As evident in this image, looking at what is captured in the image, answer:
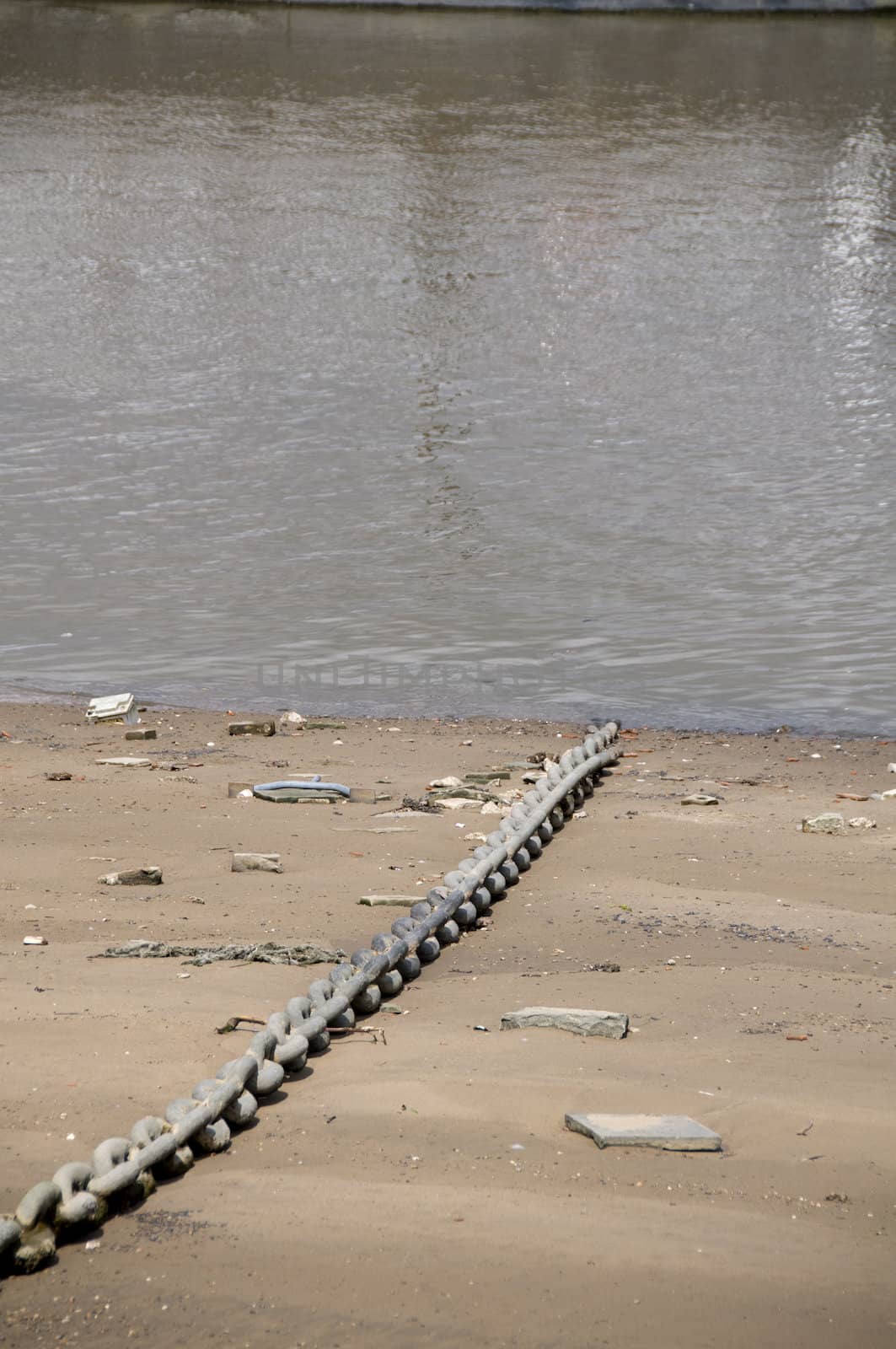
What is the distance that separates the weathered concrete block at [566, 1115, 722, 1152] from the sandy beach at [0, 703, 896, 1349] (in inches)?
0.8

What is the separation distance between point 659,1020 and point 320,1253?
3.22ft

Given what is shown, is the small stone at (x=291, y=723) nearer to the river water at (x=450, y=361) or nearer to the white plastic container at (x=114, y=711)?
the river water at (x=450, y=361)

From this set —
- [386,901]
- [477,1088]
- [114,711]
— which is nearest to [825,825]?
[386,901]

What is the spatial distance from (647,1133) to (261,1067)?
23.4 inches

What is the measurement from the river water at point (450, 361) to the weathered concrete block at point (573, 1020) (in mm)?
3585

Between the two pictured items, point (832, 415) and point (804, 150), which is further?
point (804, 150)

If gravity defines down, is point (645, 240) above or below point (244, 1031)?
above

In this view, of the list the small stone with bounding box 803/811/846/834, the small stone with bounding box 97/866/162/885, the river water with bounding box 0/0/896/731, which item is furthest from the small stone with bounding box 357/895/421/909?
the river water with bounding box 0/0/896/731

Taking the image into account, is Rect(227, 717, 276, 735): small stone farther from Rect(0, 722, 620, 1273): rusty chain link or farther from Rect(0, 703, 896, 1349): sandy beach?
Rect(0, 722, 620, 1273): rusty chain link

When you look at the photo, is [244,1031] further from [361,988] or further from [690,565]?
[690,565]

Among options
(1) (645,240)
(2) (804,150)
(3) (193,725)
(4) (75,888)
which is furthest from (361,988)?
(2) (804,150)

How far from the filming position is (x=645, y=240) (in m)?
12.9

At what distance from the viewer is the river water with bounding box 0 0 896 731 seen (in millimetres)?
7203

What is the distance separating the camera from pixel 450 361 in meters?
11.4
